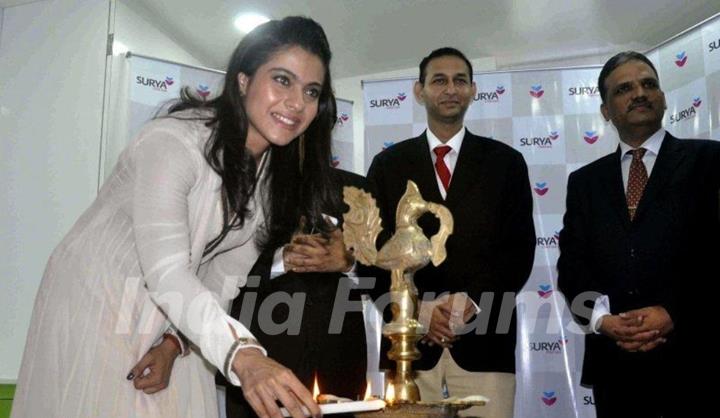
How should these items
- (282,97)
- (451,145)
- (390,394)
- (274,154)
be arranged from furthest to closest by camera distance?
(451,145) < (274,154) < (282,97) < (390,394)

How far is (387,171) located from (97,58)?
2.82 m

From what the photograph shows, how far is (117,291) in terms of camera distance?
1559 mm

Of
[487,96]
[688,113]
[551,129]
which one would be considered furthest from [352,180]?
[688,113]

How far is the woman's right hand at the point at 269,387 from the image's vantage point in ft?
3.42

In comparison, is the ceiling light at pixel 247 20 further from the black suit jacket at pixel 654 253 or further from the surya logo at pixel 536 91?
the black suit jacket at pixel 654 253

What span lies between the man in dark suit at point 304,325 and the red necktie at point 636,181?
50.0 inches

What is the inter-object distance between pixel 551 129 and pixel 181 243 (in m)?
3.46

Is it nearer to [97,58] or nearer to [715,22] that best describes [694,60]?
[715,22]

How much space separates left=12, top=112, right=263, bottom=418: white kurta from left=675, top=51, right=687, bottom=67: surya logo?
3610 millimetres

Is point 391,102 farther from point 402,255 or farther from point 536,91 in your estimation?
point 402,255

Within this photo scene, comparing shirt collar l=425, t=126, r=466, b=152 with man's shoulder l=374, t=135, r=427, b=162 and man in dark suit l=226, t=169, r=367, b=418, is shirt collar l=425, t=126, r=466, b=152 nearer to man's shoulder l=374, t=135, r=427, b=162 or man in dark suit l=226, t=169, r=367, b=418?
man's shoulder l=374, t=135, r=427, b=162

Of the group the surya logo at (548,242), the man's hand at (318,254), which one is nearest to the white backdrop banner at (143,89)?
the surya logo at (548,242)

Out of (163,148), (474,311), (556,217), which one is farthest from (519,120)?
(163,148)

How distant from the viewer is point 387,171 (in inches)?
127
